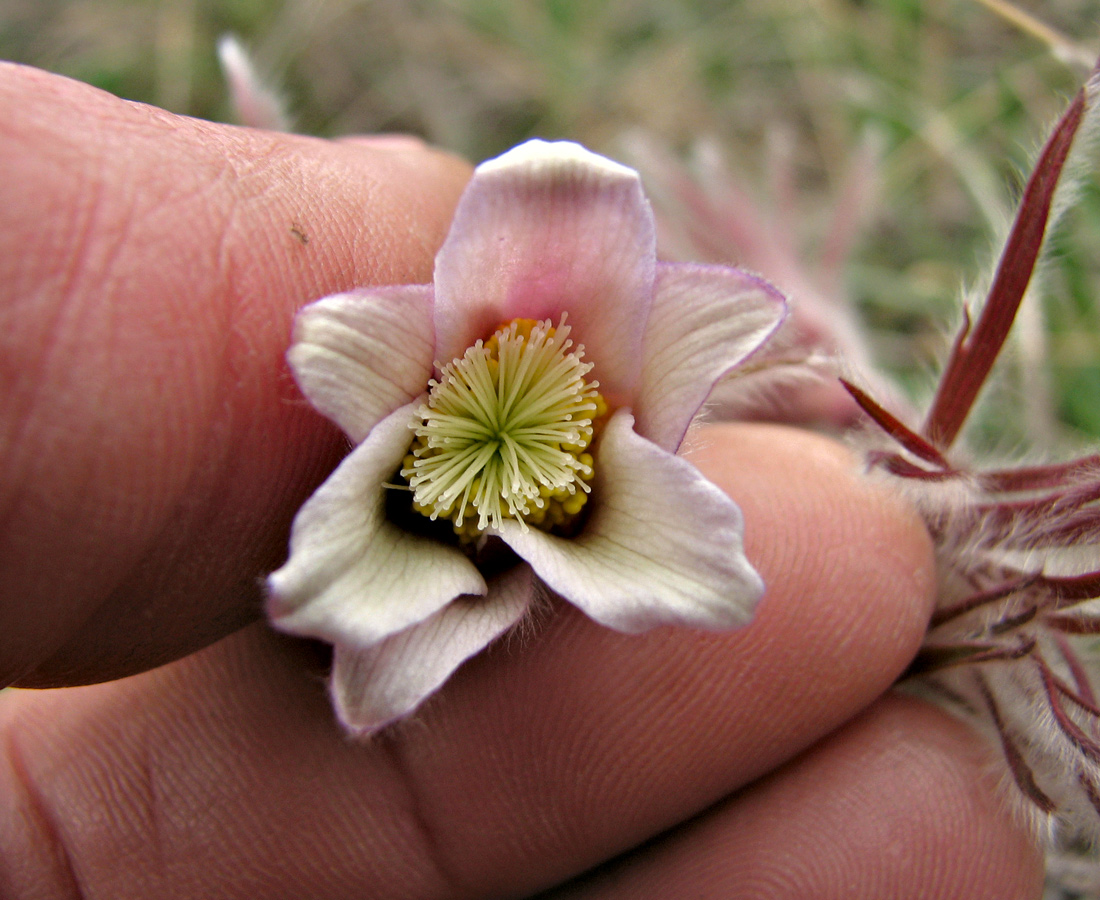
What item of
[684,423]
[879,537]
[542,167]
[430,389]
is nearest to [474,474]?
[430,389]

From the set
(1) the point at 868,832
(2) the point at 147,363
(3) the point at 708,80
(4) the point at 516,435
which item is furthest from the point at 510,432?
(3) the point at 708,80

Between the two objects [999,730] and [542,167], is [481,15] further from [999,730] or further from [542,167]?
[999,730]

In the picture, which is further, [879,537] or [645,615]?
[879,537]

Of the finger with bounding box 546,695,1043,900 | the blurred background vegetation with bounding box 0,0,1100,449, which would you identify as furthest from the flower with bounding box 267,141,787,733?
the blurred background vegetation with bounding box 0,0,1100,449

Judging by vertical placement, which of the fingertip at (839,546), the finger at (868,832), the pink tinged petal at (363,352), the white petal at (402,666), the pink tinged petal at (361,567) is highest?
the pink tinged petal at (363,352)

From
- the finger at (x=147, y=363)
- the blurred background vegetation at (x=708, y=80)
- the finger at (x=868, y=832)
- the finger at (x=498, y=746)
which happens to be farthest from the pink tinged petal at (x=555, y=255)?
the blurred background vegetation at (x=708, y=80)

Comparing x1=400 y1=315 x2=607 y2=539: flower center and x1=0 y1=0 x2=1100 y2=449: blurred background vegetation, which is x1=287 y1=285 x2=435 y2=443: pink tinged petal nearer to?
x1=400 y1=315 x2=607 y2=539: flower center

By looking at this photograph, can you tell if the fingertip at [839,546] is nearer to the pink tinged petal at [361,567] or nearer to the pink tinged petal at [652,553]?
the pink tinged petal at [652,553]
